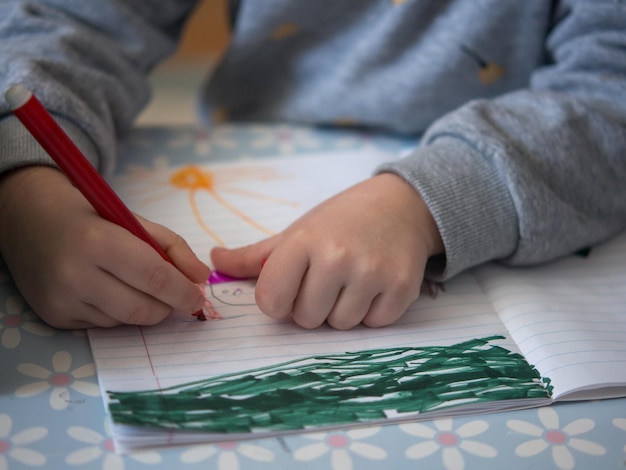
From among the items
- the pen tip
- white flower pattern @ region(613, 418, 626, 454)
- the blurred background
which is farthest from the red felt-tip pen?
the blurred background

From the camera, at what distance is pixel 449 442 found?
35cm

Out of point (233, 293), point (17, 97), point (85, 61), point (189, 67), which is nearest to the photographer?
point (17, 97)

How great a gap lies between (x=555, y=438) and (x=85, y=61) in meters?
0.44

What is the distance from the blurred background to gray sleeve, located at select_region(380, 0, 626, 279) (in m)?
0.74

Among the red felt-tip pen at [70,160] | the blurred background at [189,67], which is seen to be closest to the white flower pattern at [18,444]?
the red felt-tip pen at [70,160]

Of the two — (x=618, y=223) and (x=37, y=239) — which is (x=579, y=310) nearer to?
(x=618, y=223)

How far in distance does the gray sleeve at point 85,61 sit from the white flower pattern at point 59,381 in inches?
5.2

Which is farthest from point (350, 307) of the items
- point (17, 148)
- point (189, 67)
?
point (189, 67)

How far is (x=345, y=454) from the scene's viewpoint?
1.11 feet

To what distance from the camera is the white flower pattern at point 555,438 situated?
0.35m

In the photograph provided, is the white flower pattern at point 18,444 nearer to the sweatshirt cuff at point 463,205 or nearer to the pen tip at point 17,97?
the pen tip at point 17,97

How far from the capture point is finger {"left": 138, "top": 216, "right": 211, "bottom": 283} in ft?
1.32

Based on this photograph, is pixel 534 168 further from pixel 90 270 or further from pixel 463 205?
pixel 90 270

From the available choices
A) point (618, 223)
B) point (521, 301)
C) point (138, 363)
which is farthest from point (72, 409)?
point (618, 223)
